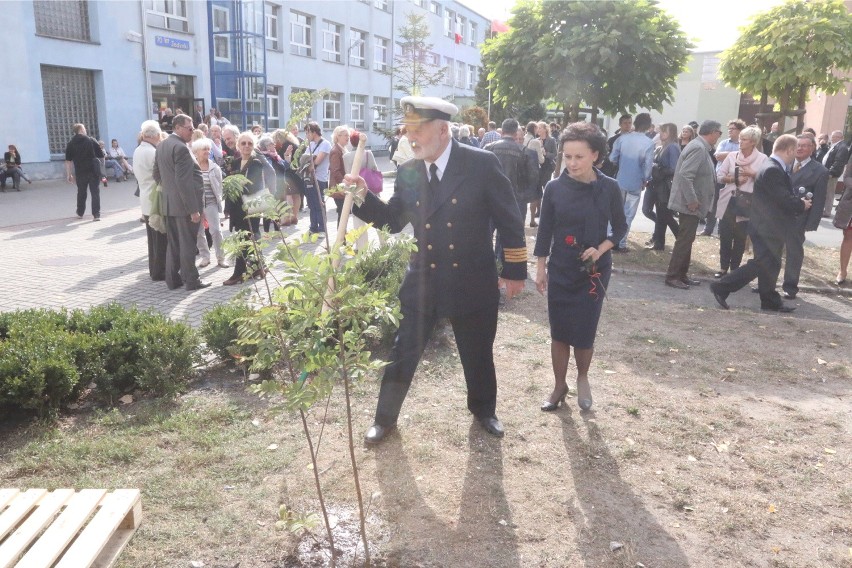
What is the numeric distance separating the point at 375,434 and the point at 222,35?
1052 inches

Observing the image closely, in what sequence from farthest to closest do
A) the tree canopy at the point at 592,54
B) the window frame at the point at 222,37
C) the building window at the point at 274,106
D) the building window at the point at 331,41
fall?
the building window at the point at 331,41 < the building window at the point at 274,106 < the window frame at the point at 222,37 < the tree canopy at the point at 592,54

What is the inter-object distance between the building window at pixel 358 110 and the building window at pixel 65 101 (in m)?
17.0

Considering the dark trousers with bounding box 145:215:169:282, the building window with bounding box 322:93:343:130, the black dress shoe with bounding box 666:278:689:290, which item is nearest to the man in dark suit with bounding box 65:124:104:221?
the dark trousers with bounding box 145:215:169:282

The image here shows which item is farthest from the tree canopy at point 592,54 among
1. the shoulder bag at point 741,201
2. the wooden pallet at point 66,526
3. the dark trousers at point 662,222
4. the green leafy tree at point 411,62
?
the green leafy tree at point 411,62

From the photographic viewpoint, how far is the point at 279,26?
30281 mm

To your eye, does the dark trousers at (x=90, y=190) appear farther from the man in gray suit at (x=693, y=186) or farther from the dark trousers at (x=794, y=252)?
the dark trousers at (x=794, y=252)

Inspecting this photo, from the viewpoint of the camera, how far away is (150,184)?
26.7 ft

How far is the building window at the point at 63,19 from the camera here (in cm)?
1947

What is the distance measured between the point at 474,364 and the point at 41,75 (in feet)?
67.8

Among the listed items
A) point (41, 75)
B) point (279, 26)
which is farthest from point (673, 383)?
point (279, 26)

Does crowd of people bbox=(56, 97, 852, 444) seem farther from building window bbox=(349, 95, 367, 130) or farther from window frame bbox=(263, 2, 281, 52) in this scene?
building window bbox=(349, 95, 367, 130)

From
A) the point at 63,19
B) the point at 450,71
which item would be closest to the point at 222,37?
the point at 63,19

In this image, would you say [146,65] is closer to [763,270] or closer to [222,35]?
[222,35]

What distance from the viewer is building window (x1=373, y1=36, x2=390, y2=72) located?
39013 millimetres
